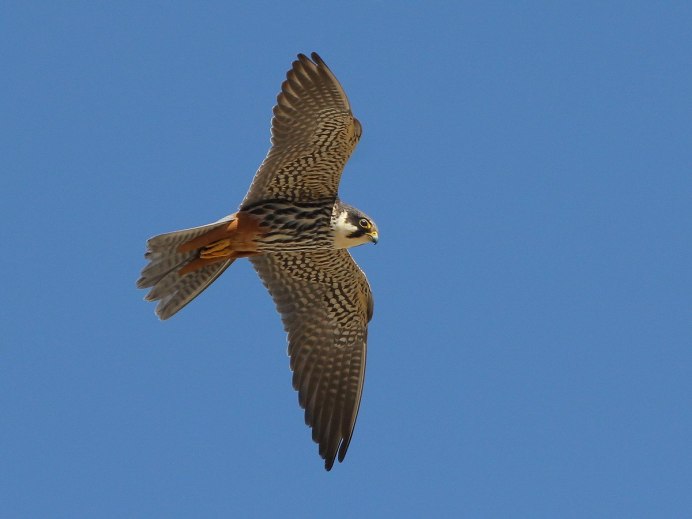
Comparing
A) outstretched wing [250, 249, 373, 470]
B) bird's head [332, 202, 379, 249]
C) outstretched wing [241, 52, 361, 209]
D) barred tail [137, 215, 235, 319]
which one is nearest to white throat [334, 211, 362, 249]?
bird's head [332, 202, 379, 249]

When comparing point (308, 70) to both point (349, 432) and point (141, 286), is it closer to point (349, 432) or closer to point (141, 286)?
point (141, 286)

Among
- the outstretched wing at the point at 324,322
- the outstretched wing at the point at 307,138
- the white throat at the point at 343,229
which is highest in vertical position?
the outstretched wing at the point at 307,138

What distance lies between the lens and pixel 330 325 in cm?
1359

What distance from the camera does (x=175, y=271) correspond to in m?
12.5

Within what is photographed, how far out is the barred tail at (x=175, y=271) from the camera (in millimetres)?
12219

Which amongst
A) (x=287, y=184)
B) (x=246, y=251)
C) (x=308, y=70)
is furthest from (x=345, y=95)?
(x=246, y=251)

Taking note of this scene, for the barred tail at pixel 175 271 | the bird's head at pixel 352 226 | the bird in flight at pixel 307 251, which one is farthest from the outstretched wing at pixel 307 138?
the barred tail at pixel 175 271

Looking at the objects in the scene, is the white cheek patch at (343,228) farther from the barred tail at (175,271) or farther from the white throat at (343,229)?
the barred tail at (175,271)

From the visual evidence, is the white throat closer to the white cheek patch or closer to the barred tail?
the white cheek patch

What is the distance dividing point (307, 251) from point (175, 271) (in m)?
1.41

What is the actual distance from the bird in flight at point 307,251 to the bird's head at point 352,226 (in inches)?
0.4

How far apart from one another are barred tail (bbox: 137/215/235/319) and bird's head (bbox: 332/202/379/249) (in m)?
1.08

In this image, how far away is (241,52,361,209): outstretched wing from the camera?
38.4 ft

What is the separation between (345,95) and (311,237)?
157 cm
